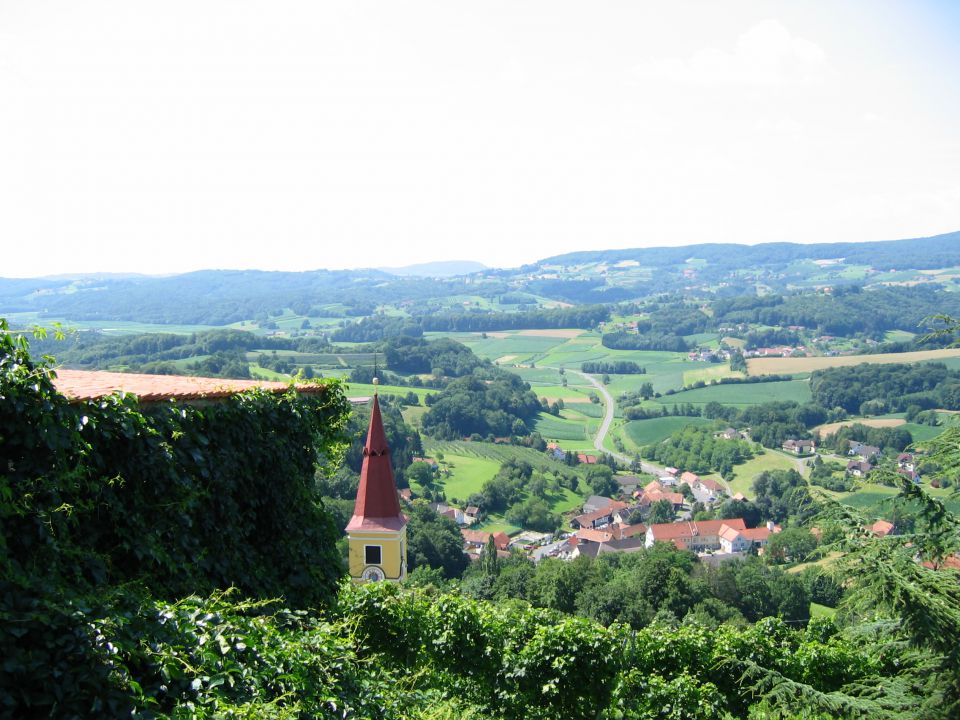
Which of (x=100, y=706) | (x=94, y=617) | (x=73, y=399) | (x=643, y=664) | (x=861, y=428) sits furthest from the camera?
(x=861, y=428)

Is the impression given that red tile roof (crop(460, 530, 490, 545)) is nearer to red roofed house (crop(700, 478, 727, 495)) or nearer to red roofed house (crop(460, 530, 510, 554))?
red roofed house (crop(460, 530, 510, 554))

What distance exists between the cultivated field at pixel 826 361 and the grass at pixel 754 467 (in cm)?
3056

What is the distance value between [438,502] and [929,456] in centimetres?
4439

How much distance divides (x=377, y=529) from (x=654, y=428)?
210 ft

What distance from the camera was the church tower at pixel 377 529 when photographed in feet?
50.4

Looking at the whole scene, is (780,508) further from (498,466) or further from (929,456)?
(929,456)

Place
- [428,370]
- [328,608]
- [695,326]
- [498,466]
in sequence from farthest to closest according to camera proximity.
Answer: [695,326] → [428,370] → [498,466] → [328,608]

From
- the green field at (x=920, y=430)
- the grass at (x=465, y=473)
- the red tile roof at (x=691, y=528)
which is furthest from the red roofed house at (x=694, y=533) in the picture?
the green field at (x=920, y=430)

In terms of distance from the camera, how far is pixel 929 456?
781 centimetres

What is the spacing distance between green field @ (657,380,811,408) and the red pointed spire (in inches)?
2842

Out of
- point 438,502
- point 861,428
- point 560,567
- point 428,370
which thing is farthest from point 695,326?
point 560,567

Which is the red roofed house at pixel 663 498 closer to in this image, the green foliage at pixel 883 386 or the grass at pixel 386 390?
the grass at pixel 386 390

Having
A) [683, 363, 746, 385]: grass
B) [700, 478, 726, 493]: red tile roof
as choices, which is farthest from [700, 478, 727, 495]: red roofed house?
[683, 363, 746, 385]: grass

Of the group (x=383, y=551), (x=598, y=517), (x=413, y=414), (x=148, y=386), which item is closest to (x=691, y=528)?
(x=598, y=517)
